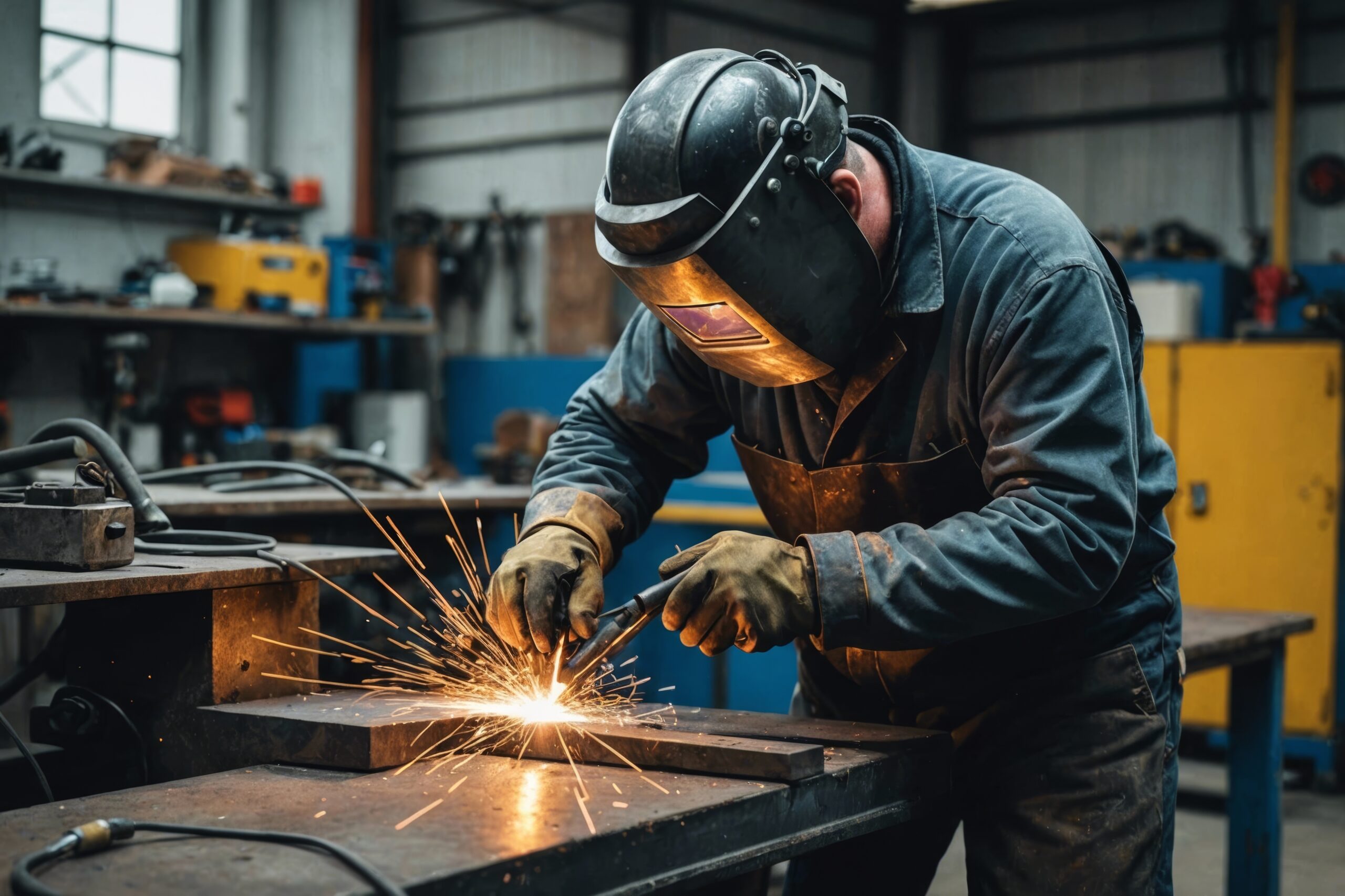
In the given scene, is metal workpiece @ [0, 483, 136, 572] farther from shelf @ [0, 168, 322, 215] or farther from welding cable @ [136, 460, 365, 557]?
shelf @ [0, 168, 322, 215]

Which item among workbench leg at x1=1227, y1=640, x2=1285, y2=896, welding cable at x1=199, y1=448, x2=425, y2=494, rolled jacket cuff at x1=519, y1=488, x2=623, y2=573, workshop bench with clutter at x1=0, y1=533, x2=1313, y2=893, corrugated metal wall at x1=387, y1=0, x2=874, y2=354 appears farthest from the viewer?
corrugated metal wall at x1=387, y1=0, x2=874, y2=354

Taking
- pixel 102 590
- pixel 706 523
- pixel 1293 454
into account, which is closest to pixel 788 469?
pixel 102 590

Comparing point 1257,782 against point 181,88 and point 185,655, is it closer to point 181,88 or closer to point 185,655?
point 185,655

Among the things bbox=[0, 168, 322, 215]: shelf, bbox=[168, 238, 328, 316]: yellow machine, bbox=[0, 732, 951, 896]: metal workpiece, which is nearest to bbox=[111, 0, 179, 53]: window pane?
bbox=[0, 168, 322, 215]: shelf

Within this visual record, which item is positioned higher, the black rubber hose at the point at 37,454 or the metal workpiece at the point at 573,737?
the black rubber hose at the point at 37,454

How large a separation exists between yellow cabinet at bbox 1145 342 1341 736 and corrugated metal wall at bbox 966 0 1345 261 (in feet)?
9.51

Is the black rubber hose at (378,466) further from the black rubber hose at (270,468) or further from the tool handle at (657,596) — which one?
the tool handle at (657,596)

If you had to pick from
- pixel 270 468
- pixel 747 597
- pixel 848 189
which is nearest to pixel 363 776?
pixel 747 597

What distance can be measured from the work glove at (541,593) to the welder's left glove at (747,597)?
8.1 inches

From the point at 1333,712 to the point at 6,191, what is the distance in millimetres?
5571

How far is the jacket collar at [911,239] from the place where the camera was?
1595 millimetres

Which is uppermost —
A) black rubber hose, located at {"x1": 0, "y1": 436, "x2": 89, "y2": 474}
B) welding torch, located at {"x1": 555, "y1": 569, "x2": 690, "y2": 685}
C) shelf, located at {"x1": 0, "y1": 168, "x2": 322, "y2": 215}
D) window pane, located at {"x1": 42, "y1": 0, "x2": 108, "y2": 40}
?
window pane, located at {"x1": 42, "y1": 0, "x2": 108, "y2": 40}

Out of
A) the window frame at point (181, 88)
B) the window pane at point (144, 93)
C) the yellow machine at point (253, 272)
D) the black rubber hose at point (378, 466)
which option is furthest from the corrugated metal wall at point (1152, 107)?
the black rubber hose at point (378, 466)

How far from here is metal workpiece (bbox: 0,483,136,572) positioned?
1.66 m
